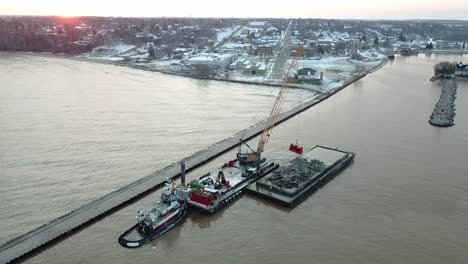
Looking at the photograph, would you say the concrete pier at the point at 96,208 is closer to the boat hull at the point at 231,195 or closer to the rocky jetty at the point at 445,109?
the boat hull at the point at 231,195

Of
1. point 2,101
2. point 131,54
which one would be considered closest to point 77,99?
point 2,101

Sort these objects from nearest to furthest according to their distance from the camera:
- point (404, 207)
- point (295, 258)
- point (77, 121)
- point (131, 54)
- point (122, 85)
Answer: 1. point (295, 258)
2. point (404, 207)
3. point (77, 121)
4. point (122, 85)
5. point (131, 54)

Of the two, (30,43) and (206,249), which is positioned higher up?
(30,43)

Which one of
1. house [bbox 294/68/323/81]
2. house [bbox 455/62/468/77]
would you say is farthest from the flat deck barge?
house [bbox 455/62/468/77]

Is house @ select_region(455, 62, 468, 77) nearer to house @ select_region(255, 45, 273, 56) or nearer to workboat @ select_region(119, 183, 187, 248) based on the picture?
house @ select_region(255, 45, 273, 56)

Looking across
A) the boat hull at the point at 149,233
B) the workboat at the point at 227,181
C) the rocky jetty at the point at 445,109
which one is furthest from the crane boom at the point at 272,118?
the rocky jetty at the point at 445,109

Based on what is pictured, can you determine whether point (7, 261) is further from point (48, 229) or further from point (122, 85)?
point (122, 85)
